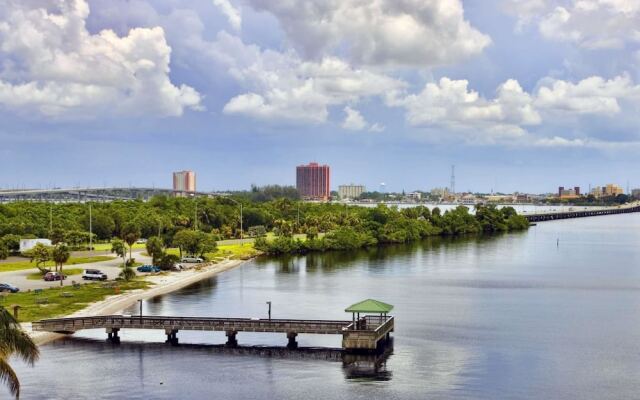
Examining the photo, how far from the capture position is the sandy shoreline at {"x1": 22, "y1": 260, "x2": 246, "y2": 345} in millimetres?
67062

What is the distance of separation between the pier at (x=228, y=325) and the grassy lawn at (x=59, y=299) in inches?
207

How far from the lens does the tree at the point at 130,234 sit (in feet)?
373

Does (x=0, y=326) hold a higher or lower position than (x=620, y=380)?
higher

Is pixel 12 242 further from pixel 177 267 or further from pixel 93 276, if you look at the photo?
pixel 93 276

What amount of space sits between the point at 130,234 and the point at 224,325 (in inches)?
2078

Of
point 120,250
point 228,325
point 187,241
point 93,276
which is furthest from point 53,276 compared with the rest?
point 228,325

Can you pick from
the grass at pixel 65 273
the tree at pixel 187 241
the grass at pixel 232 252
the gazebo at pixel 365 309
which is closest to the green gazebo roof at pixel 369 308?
the gazebo at pixel 365 309

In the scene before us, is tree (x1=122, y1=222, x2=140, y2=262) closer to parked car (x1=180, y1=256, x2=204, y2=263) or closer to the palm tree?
parked car (x1=180, y1=256, x2=204, y2=263)

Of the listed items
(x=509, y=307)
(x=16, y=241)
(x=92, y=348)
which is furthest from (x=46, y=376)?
(x=16, y=241)

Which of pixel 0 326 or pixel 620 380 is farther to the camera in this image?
pixel 620 380

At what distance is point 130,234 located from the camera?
379 ft

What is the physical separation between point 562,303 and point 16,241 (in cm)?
8243

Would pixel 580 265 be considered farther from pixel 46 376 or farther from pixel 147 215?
pixel 46 376

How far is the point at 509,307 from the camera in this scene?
290ft
